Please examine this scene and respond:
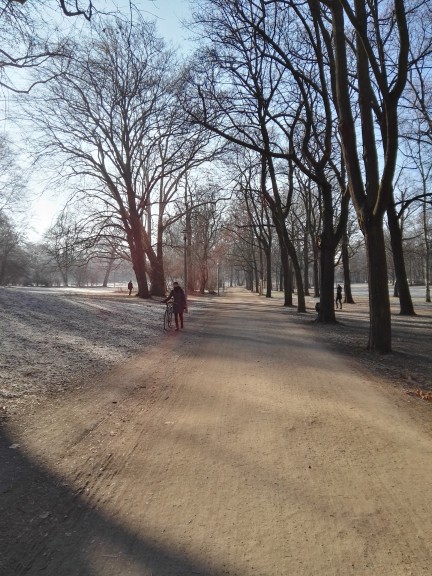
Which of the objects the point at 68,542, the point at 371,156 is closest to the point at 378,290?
the point at 371,156

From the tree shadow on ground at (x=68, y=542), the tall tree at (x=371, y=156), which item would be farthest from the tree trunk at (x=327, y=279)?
the tree shadow on ground at (x=68, y=542)

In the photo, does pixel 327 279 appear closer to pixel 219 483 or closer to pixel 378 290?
pixel 378 290

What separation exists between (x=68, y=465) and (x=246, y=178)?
27115mm

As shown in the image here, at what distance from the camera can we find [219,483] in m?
3.76

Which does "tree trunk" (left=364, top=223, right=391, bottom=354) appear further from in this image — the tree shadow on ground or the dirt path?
the tree shadow on ground

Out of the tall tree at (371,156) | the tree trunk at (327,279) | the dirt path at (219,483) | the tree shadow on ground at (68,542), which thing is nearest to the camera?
the tree shadow on ground at (68,542)

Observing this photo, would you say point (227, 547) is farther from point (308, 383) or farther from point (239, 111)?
point (239, 111)

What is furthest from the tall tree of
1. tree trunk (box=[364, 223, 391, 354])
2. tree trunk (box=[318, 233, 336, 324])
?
tree trunk (box=[318, 233, 336, 324])

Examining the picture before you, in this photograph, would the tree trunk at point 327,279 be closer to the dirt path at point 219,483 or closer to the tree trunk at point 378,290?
the tree trunk at point 378,290

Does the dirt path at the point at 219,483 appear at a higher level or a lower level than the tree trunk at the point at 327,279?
lower

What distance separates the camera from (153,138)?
84.5 feet

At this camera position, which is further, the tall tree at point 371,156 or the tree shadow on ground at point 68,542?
the tall tree at point 371,156

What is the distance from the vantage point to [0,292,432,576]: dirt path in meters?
2.79

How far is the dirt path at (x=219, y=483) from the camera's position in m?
2.79
